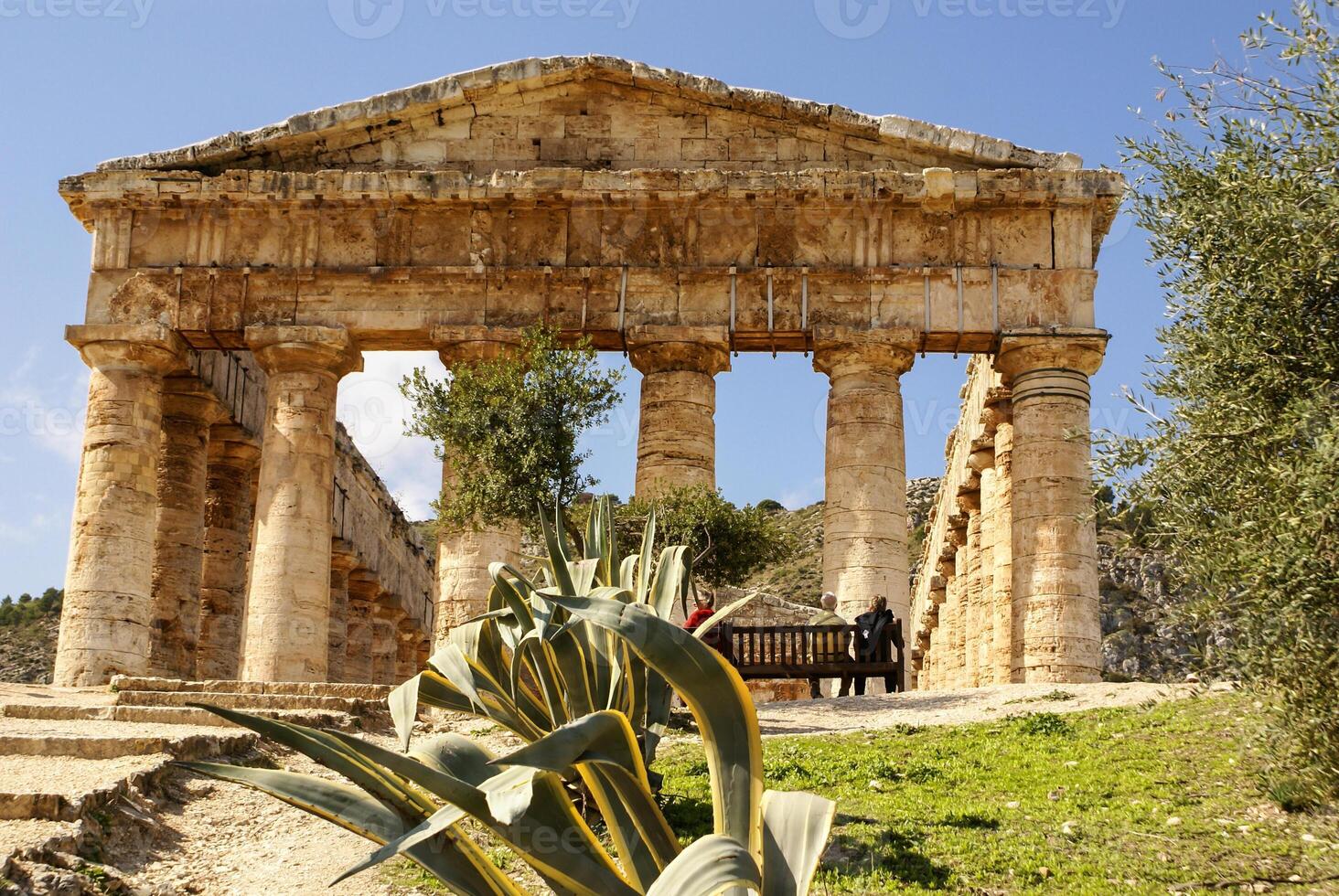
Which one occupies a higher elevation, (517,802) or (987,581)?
(987,581)

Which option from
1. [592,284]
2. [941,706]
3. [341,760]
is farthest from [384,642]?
[341,760]

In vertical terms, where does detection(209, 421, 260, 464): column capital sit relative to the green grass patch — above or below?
above

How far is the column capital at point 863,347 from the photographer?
2147 cm

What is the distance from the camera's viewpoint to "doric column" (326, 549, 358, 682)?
30062mm

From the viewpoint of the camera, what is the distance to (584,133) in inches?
904

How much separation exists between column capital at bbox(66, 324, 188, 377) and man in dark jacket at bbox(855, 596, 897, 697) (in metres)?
10.8

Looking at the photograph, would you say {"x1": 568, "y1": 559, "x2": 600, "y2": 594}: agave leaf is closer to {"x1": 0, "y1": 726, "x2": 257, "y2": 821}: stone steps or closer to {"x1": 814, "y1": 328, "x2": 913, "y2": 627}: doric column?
{"x1": 0, "y1": 726, "x2": 257, "y2": 821}: stone steps

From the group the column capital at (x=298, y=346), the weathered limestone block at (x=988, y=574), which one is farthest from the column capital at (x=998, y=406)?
the column capital at (x=298, y=346)

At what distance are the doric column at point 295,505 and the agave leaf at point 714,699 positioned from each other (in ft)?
52.8

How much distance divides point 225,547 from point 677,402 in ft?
31.6

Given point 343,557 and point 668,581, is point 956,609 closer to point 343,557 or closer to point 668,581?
point 343,557

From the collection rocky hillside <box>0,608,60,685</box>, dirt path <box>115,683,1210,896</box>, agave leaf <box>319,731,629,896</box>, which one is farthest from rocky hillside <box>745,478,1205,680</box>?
agave leaf <box>319,731,629,896</box>

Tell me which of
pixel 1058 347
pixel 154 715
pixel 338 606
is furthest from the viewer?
pixel 338 606

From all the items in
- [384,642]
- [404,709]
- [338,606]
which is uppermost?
[338,606]
